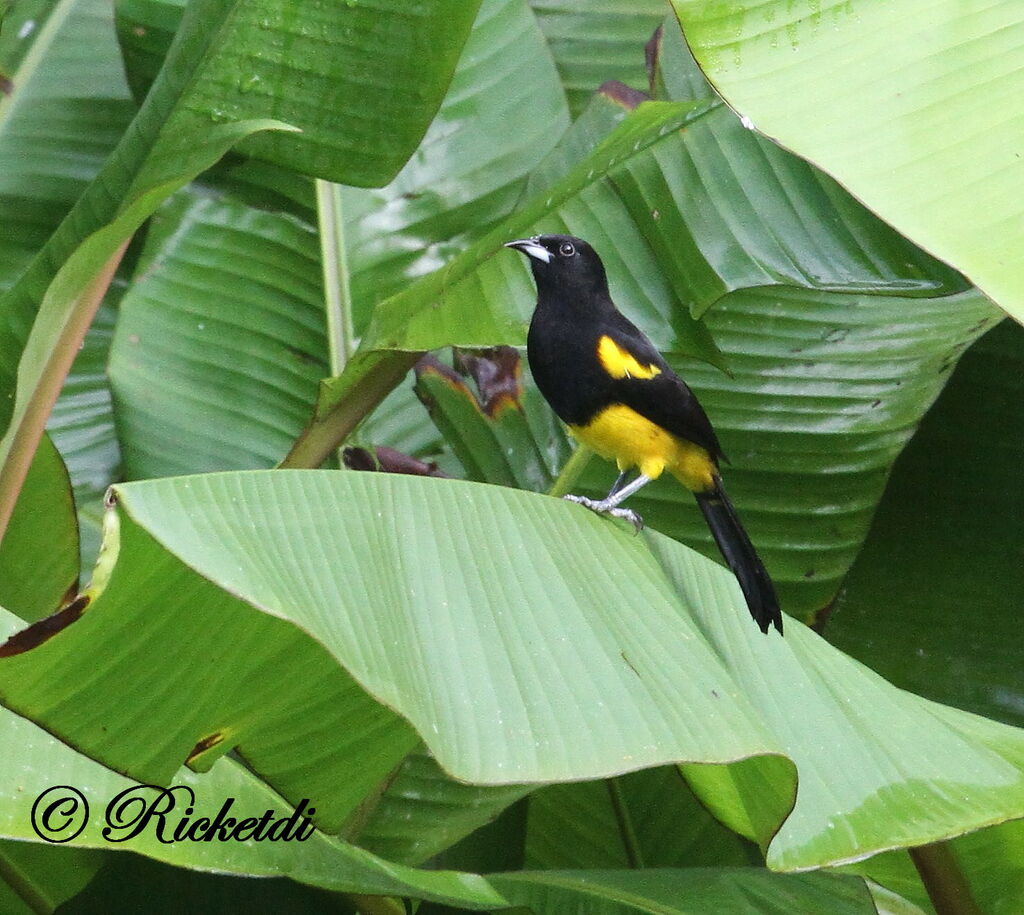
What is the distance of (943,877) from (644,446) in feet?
2.98

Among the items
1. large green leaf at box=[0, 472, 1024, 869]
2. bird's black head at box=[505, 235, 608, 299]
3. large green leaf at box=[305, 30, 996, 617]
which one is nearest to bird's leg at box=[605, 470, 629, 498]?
large green leaf at box=[305, 30, 996, 617]

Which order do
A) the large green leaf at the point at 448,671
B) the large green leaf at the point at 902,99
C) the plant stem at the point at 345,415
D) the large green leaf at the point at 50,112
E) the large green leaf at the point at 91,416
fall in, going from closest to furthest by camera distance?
1. the large green leaf at the point at 448,671
2. the large green leaf at the point at 902,99
3. the plant stem at the point at 345,415
4. the large green leaf at the point at 50,112
5. the large green leaf at the point at 91,416

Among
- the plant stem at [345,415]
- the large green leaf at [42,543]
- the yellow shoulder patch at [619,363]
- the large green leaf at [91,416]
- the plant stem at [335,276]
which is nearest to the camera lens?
the plant stem at [345,415]

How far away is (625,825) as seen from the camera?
2488 millimetres

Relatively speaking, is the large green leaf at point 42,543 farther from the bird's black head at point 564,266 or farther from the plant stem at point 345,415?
the bird's black head at point 564,266

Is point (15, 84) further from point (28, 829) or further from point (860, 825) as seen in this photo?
point (860, 825)

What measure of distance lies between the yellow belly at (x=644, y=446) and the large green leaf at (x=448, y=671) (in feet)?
2.28

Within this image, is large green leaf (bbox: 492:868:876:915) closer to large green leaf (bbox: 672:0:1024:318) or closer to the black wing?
the black wing

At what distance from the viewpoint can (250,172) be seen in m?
2.77

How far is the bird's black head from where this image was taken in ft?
6.90

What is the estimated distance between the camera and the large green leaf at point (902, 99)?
1101mm

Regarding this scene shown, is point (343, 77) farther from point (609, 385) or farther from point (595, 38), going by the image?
point (595, 38)

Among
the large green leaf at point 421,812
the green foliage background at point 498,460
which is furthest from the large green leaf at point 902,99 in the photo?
the large green leaf at point 421,812

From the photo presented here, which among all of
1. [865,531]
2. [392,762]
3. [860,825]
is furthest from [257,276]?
[860,825]
